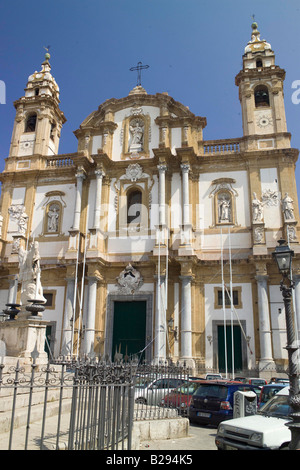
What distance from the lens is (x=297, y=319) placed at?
64.2ft

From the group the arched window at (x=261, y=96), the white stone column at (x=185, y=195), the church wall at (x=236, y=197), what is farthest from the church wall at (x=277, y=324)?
the arched window at (x=261, y=96)

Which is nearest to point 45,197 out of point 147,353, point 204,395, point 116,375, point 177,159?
point 177,159

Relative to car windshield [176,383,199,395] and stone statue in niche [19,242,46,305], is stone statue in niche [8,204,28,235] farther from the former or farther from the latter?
car windshield [176,383,199,395]

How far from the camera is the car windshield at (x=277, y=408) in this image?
25.3ft

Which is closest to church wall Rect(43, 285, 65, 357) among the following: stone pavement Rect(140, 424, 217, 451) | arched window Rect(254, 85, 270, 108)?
stone pavement Rect(140, 424, 217, 451)

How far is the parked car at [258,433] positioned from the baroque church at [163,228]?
12.5m

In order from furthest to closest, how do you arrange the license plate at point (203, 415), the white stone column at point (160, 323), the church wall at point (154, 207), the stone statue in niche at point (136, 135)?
1. the stone statue in niche at point (136, 135)
2. the church wall at point (154, 207)
3. the white stone column at point (160, 323)
4. the license plate at point (203, 415)

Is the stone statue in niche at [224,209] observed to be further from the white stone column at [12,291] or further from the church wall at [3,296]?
the church wall at [3,296]

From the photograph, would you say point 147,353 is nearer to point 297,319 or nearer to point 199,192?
point 297,319

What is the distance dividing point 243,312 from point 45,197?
47.3 feet

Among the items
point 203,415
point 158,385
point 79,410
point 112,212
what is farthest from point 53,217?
point 79,410

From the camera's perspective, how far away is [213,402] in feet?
33.7

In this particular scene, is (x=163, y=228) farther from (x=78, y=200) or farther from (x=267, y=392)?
(x=267, y=392)

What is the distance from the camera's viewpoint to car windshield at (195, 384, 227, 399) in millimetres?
10335
